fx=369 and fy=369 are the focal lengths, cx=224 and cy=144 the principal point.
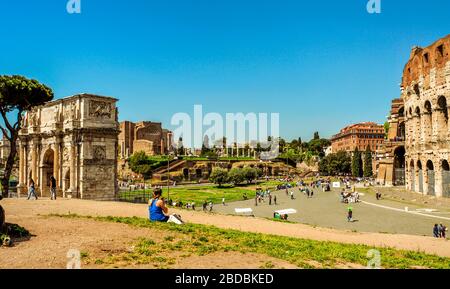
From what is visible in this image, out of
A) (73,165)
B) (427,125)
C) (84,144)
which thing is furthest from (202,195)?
(427,125)

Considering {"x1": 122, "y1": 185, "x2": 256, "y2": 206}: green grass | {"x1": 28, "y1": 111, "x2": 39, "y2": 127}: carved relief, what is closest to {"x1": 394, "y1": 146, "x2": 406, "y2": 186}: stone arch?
{"x1": 122, "y1": 185, "x2": 256, "y2": 206}: green grass

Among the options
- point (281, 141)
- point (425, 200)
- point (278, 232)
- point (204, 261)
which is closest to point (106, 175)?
point (278, 232)

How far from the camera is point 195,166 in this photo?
80.7m

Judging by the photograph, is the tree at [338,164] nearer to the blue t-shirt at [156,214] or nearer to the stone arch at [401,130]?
the stone arch at [401,130]

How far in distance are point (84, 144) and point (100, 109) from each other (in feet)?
9.68

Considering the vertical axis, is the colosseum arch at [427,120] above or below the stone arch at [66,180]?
above

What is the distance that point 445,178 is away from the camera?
33.4 m

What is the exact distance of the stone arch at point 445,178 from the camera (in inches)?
1303

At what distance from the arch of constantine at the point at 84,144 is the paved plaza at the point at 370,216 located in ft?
40.1

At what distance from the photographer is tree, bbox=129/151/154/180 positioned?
72.3 meters

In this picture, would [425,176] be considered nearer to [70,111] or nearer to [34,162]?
[70,111]

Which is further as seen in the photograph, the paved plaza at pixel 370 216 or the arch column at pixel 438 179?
the arch column at pixel 438 179

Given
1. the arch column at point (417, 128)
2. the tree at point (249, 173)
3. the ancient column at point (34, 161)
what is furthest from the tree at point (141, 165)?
the arch column at point (417, 128)
